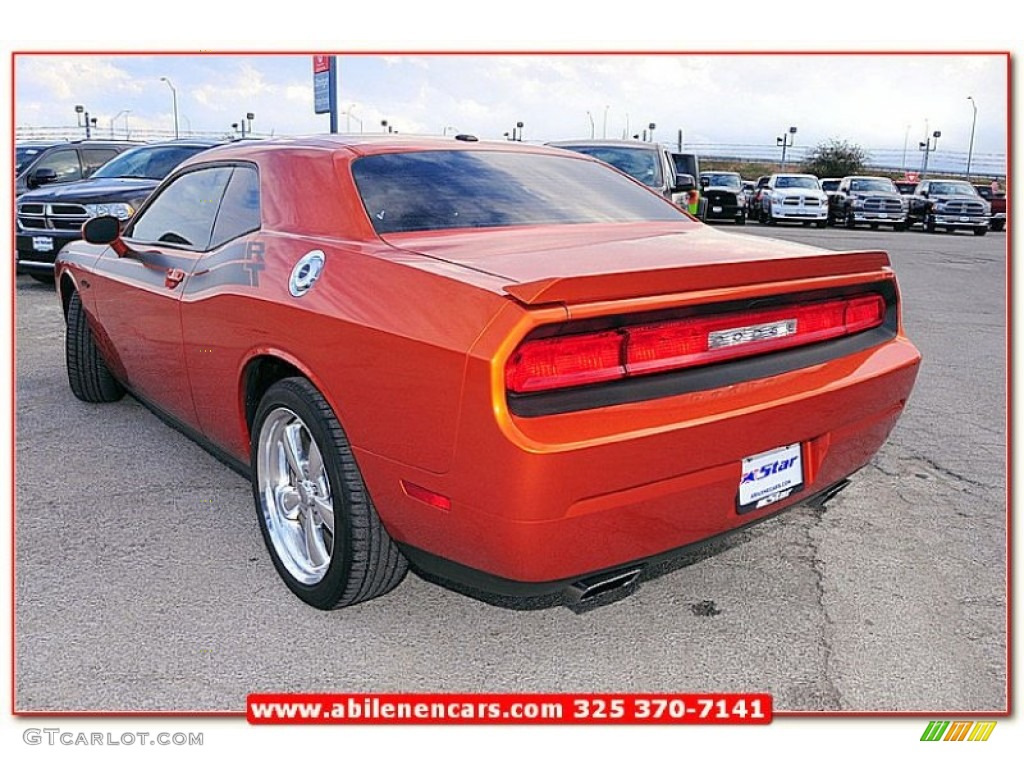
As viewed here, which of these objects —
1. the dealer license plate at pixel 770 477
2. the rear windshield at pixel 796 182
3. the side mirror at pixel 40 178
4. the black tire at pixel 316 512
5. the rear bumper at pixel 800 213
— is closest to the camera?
the dealer license plate at pixel 770 477

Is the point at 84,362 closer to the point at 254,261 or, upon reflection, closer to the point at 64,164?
the point at 254,261

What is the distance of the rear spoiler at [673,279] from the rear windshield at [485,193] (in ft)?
2.88

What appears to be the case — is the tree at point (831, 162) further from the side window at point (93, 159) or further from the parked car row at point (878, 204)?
the side window at point (93, 159)

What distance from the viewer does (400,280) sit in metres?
2.58

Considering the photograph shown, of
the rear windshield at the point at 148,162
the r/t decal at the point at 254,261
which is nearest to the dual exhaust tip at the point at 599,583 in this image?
the r/t decal at the point at 254,261

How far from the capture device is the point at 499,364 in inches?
86.3

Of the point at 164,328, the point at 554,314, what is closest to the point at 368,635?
the point at 554,314

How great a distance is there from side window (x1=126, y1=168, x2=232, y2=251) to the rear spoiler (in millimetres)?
1946

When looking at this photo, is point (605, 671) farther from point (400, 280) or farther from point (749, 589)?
point (400, 280)

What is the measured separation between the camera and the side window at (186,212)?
149 inches

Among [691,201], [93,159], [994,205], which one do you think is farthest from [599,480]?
[994,205]

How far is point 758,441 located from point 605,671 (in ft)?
2.56

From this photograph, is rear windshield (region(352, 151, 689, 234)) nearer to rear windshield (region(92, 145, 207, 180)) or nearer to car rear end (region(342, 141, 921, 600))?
car rear end (region(342, 141, 921, 600))

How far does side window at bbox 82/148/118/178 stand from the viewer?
44.7ft
